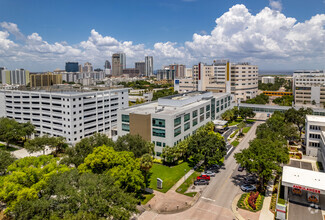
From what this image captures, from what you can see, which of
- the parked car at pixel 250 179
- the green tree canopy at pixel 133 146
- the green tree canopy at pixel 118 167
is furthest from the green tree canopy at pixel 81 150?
the parked car at pixel 250 179

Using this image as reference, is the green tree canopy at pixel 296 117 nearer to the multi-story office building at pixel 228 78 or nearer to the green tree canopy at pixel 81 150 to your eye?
the green tree canopy at pixel 81 150

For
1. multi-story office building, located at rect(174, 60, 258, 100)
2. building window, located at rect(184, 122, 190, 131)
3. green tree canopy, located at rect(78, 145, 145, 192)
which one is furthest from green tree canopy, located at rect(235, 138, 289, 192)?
multi-story office building, located at rect(174, 60, 258, 100)

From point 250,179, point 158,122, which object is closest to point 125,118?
point 158,122

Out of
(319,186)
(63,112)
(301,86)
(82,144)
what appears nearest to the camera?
(319,186)

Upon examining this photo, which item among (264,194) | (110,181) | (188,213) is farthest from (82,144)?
(264,194)

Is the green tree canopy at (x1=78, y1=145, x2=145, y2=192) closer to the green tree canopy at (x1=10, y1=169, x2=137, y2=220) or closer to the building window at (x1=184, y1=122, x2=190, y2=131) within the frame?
the green tree canopy at (x1=10, y1=169, x2=137, y2=220)

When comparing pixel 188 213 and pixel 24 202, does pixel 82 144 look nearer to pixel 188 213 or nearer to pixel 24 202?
pixel 24 202
